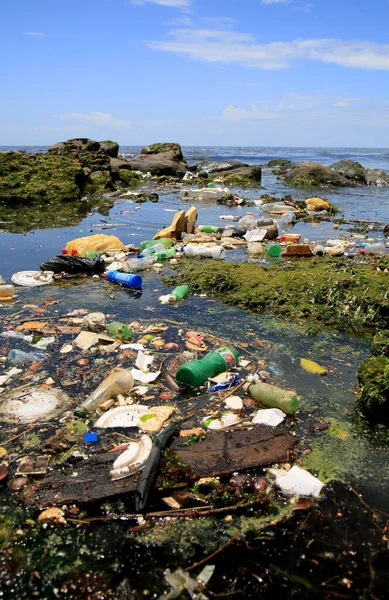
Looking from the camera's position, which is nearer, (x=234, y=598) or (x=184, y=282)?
(x=234, y=598)

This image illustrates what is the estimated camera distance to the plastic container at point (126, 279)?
18.6 feet

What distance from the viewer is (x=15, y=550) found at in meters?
2.05

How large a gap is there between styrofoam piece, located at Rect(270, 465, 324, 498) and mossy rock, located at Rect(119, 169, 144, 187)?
55.6ft

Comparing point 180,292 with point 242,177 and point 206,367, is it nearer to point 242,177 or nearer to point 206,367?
point 206,367

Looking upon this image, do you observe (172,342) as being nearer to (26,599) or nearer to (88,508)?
(88,508)

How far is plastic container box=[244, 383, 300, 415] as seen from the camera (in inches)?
121

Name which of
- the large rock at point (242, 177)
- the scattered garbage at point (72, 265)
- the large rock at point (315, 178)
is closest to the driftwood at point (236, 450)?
the scattered garbage at point (72, 265)

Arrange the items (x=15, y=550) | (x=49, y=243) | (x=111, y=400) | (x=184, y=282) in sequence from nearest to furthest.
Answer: (x=15, y=550)
(x=111, y=400)
(x=184, y=282)
(x=49, y=243)

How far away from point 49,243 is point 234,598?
723 cm

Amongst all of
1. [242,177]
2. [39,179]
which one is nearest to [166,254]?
[39,179]

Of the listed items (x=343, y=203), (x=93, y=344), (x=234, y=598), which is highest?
(x=343, y=203)

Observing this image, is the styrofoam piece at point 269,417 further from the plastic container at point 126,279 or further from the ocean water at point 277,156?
the ocean water at point 277,156

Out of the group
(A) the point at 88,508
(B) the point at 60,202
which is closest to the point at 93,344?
(A) the point at 88,508

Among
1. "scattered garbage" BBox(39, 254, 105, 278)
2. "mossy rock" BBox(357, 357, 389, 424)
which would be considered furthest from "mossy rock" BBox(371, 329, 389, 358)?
"scattered garbage" BBox(39, 254, 105, 278)
